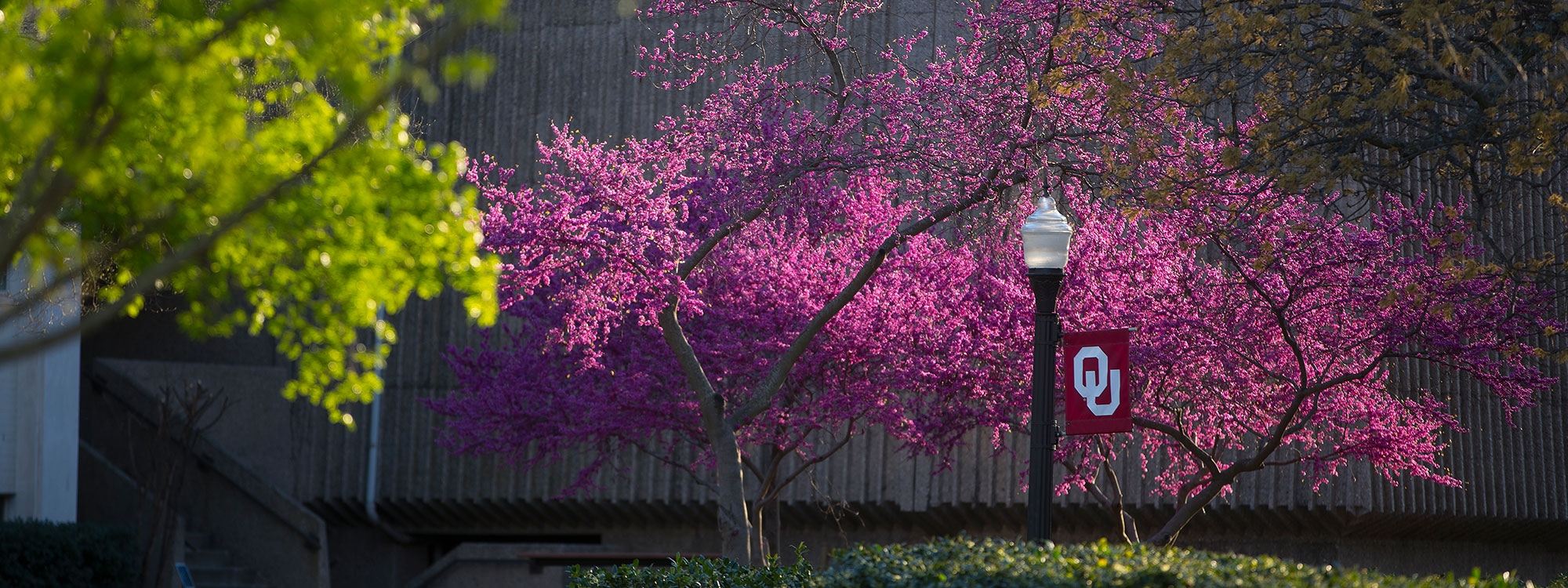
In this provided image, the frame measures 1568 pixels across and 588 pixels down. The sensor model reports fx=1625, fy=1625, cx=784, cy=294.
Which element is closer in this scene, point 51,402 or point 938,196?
point 938,196

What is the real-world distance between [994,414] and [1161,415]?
1.52 m

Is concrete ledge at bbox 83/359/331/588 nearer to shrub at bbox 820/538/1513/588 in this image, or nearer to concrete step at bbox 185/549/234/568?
concrete step at bbox 185/549/234/568

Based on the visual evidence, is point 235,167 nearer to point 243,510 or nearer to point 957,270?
point 957,270

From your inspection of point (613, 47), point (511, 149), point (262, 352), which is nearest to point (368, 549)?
point (262, 352)

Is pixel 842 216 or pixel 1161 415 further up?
pixel 842 216

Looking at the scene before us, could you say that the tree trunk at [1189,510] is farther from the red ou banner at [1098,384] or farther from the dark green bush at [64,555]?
the dark green bush at [64,555]

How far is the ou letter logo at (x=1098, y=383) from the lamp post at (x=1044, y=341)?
0.29 meters

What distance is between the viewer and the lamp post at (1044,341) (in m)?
9.58

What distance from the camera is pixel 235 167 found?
5.70 m

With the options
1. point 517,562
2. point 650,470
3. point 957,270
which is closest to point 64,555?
point 517,562

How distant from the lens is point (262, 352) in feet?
75.4

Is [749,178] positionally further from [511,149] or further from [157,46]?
[511,149]

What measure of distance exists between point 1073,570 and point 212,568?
15.9 meters

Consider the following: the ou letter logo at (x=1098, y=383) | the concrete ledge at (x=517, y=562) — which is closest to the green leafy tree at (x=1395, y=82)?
the ou letter logo at (x=1098, y=383)
